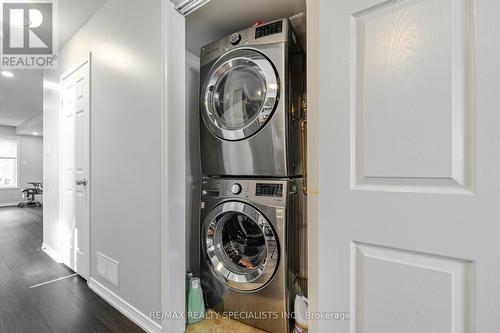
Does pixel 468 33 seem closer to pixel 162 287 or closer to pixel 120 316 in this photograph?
pixel 162 287

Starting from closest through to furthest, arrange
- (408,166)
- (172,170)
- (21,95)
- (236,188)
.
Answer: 1. (408,166)
2. (172,170)
3. (236,188)
4. (21,95)

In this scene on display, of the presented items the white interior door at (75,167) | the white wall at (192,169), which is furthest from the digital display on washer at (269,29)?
the white interior door at (75,167)

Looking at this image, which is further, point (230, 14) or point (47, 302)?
point (47, 302)

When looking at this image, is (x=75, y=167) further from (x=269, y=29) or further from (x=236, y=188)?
(x=269, y=29)

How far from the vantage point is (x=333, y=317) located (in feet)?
2.70

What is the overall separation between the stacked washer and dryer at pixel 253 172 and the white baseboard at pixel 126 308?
387 mm

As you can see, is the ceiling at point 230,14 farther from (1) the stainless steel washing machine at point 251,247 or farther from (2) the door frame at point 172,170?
(1) the stainless steel washing machine at point 251,247

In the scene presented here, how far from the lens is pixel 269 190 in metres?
1.41

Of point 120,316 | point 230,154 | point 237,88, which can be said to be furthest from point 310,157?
point 120,316

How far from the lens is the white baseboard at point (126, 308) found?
147 centimetres

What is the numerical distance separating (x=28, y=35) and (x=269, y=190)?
2.92m

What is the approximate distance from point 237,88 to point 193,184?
825 millimetres

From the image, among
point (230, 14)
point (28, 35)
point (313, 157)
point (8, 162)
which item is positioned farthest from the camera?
point (8, 162)

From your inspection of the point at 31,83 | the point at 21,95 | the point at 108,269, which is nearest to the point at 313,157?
the point at 108,269
